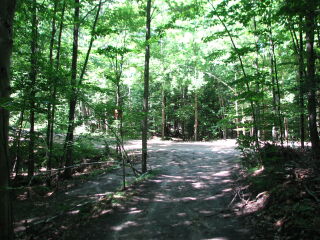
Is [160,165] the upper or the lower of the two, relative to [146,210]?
upper

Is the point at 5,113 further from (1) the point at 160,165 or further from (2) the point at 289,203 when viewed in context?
(1) the point at 160,165

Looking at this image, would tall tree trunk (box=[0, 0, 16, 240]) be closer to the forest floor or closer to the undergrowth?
the forest floor

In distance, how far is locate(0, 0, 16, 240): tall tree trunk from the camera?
2.92 meters

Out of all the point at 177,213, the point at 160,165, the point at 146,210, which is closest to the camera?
the point at 177,213

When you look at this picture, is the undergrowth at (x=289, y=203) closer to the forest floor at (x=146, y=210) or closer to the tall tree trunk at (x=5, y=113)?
the forest floor at (x=146, y=210)

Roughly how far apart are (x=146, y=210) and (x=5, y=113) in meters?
4.12

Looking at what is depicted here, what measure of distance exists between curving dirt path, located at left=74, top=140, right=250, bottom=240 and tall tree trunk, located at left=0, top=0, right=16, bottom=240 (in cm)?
218

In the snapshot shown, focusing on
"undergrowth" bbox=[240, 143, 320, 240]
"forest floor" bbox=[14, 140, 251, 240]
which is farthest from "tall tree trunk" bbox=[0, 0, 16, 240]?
"undergrowth" bbox=[240, 143, 320, 240]

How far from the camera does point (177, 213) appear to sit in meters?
5.59

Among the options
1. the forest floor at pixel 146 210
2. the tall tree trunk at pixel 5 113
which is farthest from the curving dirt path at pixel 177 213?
the tall tree trunk at pixel 5 113

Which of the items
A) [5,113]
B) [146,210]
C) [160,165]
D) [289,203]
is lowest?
[146,210]

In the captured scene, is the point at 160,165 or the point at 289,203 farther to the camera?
the point at 160,165

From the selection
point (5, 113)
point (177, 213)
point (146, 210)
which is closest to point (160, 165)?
point (146, 210)

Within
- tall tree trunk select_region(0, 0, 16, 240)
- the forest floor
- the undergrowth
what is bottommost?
the forest floor
